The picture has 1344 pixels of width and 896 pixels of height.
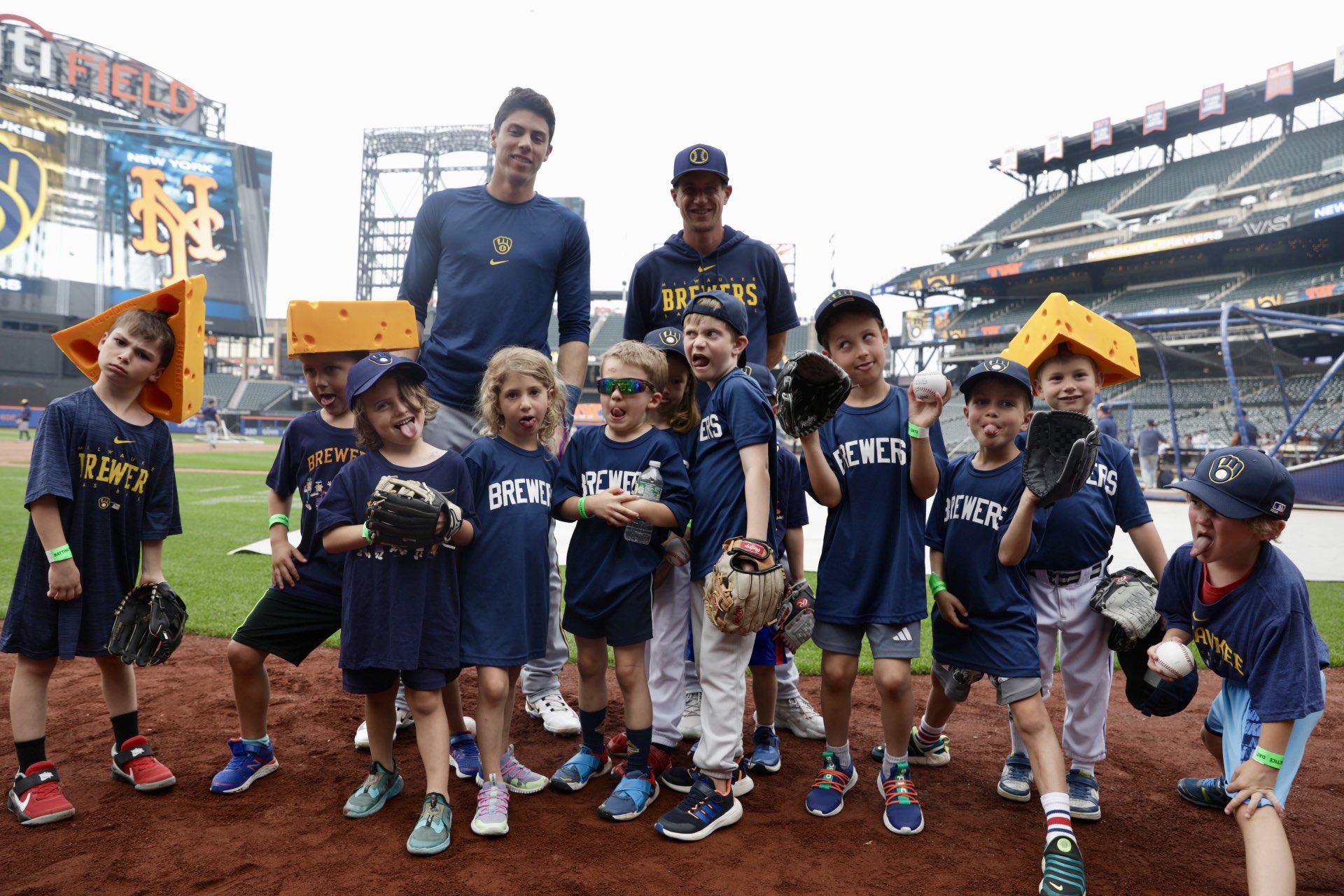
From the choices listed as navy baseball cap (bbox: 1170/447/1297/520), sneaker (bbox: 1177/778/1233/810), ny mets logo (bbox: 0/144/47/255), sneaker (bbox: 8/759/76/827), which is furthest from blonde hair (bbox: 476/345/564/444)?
ny mets logo (bbox: 0/144/47/255)

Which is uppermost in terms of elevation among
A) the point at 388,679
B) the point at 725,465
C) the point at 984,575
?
the point at 725,465

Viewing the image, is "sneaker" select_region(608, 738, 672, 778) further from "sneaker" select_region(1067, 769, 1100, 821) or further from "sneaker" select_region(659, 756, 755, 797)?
"sneaker" select_region(1067, 769, 1100, 821)

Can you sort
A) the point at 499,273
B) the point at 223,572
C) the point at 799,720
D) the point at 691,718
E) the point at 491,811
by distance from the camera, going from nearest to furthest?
1. the point at 491,811
2. the point at 499,273
3. the point at 691,718
4. the point at 799,720
5. the point at 223,572

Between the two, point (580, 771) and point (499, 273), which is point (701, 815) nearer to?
point (580, 771)

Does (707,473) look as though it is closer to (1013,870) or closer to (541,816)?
(541,816)

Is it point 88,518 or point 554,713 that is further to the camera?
point 554,713

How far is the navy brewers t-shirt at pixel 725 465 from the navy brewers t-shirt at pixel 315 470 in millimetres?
1267

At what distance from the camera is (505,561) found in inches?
112

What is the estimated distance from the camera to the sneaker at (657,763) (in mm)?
3051

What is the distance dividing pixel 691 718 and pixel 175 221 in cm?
4246

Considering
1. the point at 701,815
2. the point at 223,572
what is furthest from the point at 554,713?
the point at 223,572

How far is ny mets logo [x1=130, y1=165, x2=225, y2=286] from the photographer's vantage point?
37312mm

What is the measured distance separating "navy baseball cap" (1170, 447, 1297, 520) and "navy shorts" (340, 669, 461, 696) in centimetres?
224

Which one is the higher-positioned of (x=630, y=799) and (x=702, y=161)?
(x=702, y=161)
